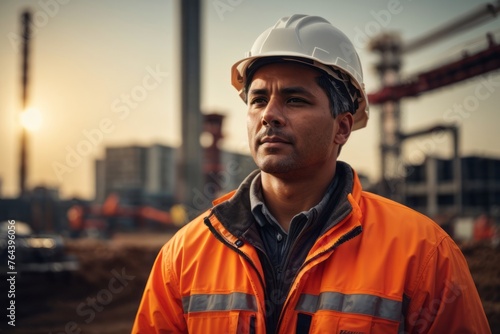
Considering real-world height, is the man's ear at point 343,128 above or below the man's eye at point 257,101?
below

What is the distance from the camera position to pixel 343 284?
1820 millimetres

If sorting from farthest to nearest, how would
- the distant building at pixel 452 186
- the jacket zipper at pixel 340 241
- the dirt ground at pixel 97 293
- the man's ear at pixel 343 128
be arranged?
1. the distant building at pixel 452 186
2. the dirt ground at pixel 97 293
3. the man's ear at pixel 343 128
4. the jacket zipper at pixel 340 241

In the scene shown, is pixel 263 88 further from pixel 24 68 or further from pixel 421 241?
pixel 24 68

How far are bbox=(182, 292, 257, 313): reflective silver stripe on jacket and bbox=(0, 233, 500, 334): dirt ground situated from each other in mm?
3281

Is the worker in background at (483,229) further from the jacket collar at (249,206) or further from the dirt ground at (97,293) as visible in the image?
the jacket collar at (249,206)

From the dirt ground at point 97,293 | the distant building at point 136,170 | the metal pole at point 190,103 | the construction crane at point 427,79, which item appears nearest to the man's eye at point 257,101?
the dirt ground at point 97,293

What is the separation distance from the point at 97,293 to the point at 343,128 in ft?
26.6

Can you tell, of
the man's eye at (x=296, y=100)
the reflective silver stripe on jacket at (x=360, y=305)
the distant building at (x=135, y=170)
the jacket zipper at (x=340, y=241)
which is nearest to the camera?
the reflective silver stripe on jacket at (x=360, y=305)

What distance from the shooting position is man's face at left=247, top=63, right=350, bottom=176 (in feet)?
6.73

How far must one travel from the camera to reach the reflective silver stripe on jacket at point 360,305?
5.74 feet

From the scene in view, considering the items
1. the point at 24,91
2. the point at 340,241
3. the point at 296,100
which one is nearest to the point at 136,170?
the point at 24,91

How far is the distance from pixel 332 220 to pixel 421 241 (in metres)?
0.36

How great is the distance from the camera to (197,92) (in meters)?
14.2

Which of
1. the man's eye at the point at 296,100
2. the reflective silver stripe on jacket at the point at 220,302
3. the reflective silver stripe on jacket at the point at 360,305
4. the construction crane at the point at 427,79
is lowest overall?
the reflective silver stripe on jacket at the point at 220,302
